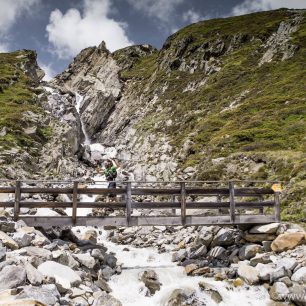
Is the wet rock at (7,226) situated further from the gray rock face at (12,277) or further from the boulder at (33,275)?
the gray rock face at (12,277)

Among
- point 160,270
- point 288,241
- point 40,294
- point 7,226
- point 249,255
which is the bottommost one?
point 160,270

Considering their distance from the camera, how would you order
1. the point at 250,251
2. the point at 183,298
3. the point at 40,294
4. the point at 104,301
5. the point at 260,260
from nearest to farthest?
the point at 40,294 < the point at 104,301 < the point at 183,298 < the point at 260,260 < the point at 250,251

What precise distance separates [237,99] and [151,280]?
43.5 metres

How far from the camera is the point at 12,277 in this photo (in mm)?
10102

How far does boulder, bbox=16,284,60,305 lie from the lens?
9.26 meters

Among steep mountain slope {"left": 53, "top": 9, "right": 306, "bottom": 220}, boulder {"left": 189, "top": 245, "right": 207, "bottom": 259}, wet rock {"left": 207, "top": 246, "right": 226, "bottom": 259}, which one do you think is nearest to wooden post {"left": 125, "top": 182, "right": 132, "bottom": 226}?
boulder {"left": 189, "top": 245, "right": 207, "bottom": 259}

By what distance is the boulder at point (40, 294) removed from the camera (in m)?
9.26

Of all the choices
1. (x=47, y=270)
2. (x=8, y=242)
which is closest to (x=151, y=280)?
(x=47, y=270)

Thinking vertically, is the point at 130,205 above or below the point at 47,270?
above

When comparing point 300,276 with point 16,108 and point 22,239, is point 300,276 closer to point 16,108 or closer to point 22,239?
point 22,239

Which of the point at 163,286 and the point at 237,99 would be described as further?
the point at 237,99

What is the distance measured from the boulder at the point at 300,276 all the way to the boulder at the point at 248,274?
54.1 inches

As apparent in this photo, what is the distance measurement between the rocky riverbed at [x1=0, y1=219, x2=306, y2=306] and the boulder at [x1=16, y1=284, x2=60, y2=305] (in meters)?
0.02

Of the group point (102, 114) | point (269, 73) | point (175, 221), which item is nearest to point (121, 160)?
point (269, 73)
